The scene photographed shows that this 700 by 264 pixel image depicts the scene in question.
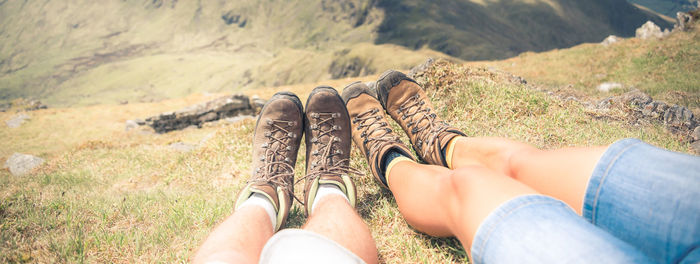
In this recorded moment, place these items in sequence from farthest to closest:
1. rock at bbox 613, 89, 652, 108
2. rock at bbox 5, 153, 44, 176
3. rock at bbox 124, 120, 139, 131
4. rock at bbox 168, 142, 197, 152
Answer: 1. rock at bbox 124, 120, 139, 131
2. rock at bbox 5, 153, 44, 176
3. rock at bbox 168, 142, 197, 152
4. rock at bbox 613, 89, 652, 108

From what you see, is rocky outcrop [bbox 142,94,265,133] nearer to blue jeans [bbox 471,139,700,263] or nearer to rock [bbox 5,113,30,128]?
rock [bbox 5,113,30,128]

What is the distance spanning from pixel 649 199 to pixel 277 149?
3231mm

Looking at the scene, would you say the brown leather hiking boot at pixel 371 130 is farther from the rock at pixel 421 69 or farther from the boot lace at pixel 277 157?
the rock at pixel 421 69

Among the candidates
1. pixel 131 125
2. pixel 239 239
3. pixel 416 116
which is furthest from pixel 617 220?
pixel 131 125

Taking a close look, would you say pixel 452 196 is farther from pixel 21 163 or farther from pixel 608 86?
pixel 21 163

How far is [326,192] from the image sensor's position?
8.70 feet

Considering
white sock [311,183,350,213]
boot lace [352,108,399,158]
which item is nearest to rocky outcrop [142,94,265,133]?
boot lace [352,108,399,158]

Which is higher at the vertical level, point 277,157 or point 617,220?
point 617,220

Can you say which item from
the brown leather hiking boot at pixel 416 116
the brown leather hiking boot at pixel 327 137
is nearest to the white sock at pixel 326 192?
the brown leather hiking boot at pixel 327 137

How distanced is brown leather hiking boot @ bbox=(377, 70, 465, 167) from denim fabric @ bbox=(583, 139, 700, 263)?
1.56 m

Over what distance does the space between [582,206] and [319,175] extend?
2.04 metres

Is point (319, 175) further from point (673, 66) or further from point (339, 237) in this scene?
point (673, 66)

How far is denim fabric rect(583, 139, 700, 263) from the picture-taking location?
1.35 metres

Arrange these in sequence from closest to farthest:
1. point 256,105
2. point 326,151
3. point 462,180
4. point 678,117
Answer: point 462,180 → point 326,151 → point 678,117 → point 256,105
